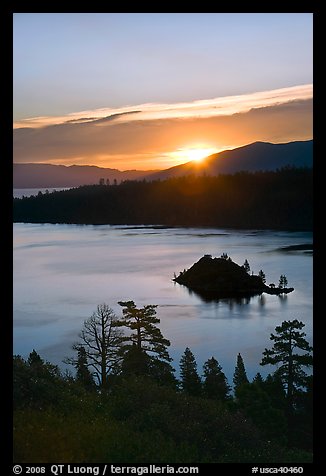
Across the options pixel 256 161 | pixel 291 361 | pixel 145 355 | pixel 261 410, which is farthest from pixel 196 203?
pixel 261 410

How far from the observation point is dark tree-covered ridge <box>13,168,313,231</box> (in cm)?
5325

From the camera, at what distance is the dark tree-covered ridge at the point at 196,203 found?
53.2 meters

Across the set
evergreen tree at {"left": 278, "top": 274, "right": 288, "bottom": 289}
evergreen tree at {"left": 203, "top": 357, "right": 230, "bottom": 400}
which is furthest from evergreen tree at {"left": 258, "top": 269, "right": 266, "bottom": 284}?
evergreen tree at {"left": 203, "top": 357, "right": 230, "bottom": 400}

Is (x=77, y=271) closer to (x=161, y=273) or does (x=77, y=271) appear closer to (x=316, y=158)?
(x=161, y=273)

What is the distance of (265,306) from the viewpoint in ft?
95.2

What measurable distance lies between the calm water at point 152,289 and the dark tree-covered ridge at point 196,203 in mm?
4713

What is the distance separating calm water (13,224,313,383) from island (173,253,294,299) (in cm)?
102

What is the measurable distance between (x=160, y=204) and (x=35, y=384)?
2300 inches

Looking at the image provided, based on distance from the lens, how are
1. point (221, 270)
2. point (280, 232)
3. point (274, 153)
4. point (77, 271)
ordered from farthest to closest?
point (274, 153), point (280, 232), point (221, 270), point (77, 271)

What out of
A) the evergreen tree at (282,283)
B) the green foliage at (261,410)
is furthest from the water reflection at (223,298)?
the green foliage at (261,410)

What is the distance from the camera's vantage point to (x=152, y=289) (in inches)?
1167

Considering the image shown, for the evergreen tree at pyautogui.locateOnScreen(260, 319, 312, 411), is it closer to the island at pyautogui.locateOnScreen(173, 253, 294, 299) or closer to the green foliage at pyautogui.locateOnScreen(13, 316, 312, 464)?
the green foliage at pyautogui.locateOnScreen(13, 316, 312, 464)
